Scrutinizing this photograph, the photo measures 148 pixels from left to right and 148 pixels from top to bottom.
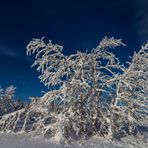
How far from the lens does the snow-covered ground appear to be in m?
9.95

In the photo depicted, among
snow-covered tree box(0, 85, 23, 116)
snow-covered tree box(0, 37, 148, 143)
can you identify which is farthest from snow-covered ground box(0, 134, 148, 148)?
snow-covered tree box(0, 85, 23, 116)

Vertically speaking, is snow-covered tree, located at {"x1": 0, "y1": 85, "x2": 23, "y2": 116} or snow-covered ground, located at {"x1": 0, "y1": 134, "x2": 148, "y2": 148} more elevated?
snow-covered tree, located at {"x1": 0, "y1": 85, "x2": 23, "y2": 116}

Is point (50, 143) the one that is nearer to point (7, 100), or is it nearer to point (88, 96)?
point (88, 96)

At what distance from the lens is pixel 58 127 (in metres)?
11.7

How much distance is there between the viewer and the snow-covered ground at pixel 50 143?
32.7 feet

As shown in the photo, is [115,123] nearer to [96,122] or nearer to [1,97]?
[96,122]

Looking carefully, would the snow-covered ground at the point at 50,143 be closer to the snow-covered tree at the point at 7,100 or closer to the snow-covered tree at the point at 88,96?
the snow-covered tree at the point at 88,96

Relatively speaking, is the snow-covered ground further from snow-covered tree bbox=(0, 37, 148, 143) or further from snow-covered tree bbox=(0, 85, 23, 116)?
snow-covered tree bbox=(0, 85, 23, 116)

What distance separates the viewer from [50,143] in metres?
10.6

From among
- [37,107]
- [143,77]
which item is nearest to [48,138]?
[37,107]

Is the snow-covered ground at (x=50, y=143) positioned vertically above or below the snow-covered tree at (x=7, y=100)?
below

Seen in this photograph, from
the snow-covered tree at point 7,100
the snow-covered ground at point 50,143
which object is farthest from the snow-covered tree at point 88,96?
the snow-covered tree at point 7,100

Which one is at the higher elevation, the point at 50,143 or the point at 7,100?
the point at 7,100

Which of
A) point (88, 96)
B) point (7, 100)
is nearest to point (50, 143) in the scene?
point (88, 96)
